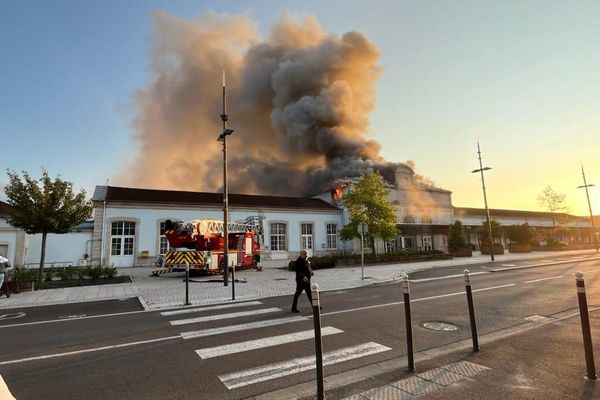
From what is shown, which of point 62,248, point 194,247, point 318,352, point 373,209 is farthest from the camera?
point 62,248

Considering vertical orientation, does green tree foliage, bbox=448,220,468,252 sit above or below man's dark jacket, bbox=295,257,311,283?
above

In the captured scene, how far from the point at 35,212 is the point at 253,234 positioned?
10490 mm

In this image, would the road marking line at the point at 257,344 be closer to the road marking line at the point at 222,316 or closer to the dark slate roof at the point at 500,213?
the road marking line at the point at 222,316

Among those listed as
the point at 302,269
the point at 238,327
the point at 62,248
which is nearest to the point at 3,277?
the point at 238,327

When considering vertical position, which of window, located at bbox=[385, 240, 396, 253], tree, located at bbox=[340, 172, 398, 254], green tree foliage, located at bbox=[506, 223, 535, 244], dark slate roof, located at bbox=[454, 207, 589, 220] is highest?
dark slate roof, located at bbox=[454, 207, 589, 220]

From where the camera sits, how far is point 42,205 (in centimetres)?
1444

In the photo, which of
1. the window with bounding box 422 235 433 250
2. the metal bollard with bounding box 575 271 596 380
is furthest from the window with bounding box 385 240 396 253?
the metal bollard with bounding box 575 271 596 380

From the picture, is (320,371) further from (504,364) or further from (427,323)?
(427,323)

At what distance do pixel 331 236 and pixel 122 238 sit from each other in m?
18.8

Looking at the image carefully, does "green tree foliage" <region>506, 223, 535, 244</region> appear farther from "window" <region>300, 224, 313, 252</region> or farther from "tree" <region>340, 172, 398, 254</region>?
"window" <region>300, 224, 313, 252</region>

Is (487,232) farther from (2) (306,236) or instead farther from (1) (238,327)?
(1) (238,327)

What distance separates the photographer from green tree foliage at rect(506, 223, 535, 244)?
34.8m

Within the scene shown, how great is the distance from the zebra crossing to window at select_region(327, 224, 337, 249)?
25.3 m

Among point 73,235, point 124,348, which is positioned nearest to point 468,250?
point 124,348
